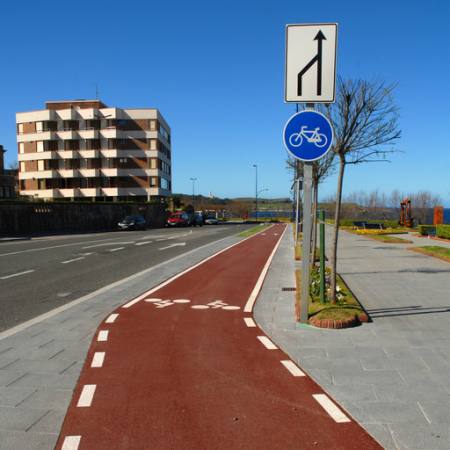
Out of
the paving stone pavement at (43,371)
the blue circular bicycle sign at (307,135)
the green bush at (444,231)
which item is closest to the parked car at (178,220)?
the green bush at (444,231)

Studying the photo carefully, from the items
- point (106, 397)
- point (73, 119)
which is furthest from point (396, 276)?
point (73, 119)

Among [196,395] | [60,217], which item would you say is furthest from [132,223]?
[196,395]

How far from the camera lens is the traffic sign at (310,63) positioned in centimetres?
609

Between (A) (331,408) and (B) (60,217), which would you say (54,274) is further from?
(B) (60,217)

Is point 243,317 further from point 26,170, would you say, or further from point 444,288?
point 26,170

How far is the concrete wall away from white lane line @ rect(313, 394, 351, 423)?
106 feet

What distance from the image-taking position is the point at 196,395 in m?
4.04

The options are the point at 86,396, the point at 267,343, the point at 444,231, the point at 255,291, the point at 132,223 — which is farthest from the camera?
the point at 132,223

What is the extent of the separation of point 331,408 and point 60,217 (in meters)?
37.5

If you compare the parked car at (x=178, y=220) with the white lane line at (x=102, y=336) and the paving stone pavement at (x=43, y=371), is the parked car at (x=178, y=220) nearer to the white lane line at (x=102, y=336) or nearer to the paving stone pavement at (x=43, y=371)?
the paving stone pavement at (x=43, y=371)

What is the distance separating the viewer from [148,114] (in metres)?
65.3

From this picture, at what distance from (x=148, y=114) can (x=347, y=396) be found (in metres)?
65.2

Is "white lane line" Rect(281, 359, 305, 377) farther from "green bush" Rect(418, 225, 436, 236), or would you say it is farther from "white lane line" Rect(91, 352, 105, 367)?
"green bush" Rect(418, 225, 436, 236)

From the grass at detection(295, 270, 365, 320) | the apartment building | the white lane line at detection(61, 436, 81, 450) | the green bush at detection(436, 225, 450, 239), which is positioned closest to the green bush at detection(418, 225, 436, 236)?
the green bush at detection(436, 225, 450, 239)
